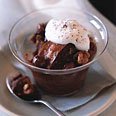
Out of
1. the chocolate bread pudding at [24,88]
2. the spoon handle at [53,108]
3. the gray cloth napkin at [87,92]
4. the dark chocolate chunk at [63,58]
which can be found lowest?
the gray cloth napkin at [87,92]

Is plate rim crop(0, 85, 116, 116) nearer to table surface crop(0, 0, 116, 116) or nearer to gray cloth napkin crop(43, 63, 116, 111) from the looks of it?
gray cloth napkin crop(43, 63, 116, 111)

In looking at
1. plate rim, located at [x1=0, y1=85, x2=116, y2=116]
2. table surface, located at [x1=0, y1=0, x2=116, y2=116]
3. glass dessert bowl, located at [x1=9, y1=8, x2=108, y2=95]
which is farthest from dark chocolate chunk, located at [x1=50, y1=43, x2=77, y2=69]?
table surface, located at [x1=0, y1=0, x2=116, y2=116]

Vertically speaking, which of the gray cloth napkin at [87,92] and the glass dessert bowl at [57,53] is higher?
the glass dessert bowl at [57,53]

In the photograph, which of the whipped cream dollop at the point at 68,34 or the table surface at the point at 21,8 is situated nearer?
the whipped cream dollop at the point at 68,34

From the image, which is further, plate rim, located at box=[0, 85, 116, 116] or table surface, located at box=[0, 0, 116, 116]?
table surface, located at box=[0, 0, 116, 116]

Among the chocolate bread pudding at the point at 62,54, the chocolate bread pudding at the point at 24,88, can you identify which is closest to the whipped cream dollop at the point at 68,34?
the chocolate bread pudding at the point at 62,54

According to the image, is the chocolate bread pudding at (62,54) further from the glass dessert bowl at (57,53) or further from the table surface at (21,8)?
the table surface at (21,8)

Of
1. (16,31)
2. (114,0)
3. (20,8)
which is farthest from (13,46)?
(114,0)
